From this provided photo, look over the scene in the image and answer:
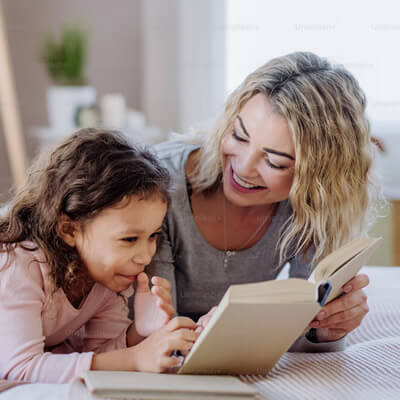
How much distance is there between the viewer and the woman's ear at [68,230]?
0.81m

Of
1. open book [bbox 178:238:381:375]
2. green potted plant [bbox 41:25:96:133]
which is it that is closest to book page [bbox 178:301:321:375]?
open book [bbox 178:238:381:375]

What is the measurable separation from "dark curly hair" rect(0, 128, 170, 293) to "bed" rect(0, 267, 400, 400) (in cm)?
20

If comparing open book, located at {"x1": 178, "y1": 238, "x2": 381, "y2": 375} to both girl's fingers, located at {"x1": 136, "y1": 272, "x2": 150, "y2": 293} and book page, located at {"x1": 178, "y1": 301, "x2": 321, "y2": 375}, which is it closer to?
book page, located at {"x1": 178, "y1": 301, "x2": 321, "y2": 375}

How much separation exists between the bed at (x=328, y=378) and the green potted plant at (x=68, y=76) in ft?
5.20

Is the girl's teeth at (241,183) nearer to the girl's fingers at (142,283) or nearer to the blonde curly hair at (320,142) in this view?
the blonde curly hair at (320,142)

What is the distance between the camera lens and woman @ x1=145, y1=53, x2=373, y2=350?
0.85 metres

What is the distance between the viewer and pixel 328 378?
2.34ft

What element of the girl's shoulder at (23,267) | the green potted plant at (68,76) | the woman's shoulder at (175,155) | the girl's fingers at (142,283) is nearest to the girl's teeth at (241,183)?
the woman's shoulder at (175,155)

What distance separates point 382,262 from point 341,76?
3.54 ft

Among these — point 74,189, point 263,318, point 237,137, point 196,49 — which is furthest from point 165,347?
point 196,49

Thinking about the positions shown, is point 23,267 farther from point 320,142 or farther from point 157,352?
point 320,142

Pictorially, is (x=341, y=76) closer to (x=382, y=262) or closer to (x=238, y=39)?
(x=238, y=39)

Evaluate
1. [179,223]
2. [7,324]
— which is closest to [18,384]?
[7,324]

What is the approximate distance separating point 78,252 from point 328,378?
385 millimetres
